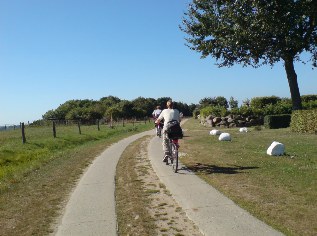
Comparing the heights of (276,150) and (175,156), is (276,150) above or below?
below

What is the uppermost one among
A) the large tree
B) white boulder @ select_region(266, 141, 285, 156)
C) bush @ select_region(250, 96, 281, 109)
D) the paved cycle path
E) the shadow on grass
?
the large tree

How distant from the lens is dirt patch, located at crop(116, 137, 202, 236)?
636cm

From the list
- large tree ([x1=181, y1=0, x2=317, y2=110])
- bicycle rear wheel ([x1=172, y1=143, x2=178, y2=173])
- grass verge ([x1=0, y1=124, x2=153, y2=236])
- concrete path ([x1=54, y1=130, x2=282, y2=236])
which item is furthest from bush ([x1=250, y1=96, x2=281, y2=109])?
concrete path ([x1=54, y1=130, x2=282, y2=236])

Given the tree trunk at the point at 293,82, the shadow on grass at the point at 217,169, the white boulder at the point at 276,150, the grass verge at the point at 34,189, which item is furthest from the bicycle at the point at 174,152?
the tree trunk at the point at 293,82

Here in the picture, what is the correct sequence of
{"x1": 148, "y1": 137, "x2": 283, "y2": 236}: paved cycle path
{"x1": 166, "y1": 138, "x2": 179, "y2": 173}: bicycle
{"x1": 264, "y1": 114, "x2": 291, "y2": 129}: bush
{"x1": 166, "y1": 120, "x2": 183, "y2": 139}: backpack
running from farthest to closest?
{"x1": 264, "y1": 114, "x2": 291, "y2": 129}: bush, {"x1": 166, "y1": 120, "x2": 183, "y2": 139}: backpack, {"x1": 166, "y1": 138, "x2": 179, "y2": 173}: bicycle, {"x1": 148, "y1": 137, "x2": 283, "y2": 236}: paved cycle path

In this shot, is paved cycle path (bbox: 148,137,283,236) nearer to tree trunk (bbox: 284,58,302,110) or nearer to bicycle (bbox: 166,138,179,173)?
bicycle (bbox: 166,138,179,173)

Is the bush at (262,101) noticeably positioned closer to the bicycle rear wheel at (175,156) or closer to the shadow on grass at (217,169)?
the shadow on grass at (217,169)

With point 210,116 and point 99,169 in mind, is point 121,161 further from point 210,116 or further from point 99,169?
point 210,116

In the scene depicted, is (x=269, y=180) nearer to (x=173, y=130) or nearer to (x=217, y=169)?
(x=217, y=169)

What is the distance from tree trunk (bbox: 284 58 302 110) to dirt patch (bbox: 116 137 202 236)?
69.7ft

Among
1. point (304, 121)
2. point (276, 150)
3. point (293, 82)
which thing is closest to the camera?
point (276, 150)

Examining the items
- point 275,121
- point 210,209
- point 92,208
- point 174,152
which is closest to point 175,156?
point 174,152

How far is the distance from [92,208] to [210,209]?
90.0 inches

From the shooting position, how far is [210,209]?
721cm
